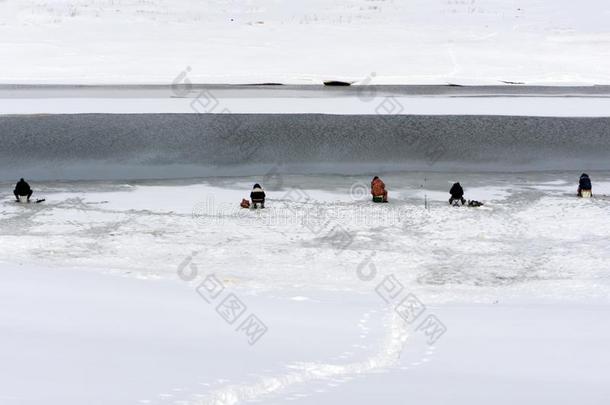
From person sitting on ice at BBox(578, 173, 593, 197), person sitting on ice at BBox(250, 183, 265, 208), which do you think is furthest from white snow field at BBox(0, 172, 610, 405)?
person sitting on ice at BBox(250, 183, 265, 208)

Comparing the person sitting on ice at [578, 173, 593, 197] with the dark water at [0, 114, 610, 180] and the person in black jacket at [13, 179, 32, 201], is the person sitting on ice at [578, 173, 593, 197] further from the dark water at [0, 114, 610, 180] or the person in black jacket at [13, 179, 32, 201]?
the person in black jacket at [13, 179, 32, 201]

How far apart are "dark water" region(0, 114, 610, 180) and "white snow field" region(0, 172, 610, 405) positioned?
136 centimetres

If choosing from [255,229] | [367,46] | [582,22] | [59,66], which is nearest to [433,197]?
[255,229]

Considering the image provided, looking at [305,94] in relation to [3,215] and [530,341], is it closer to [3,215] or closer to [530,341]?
[3,215]

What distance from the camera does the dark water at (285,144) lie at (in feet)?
76.6

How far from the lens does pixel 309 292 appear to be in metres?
13.7

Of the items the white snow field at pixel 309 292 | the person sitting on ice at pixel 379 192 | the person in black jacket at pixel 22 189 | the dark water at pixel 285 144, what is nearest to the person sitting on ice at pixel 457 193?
the white snow field at pixel 309 292

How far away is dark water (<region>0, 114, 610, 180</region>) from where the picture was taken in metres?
23.4

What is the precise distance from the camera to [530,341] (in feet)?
36.2

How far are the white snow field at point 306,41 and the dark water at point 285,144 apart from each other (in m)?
3.74

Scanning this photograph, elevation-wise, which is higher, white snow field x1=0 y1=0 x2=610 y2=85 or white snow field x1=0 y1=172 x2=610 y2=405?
white snow field x1=0 y1=0 x2=610 y2=85

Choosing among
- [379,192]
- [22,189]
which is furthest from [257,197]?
[22,189]

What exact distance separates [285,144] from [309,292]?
37.0 ft

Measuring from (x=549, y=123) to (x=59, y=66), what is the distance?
56.9 feet
